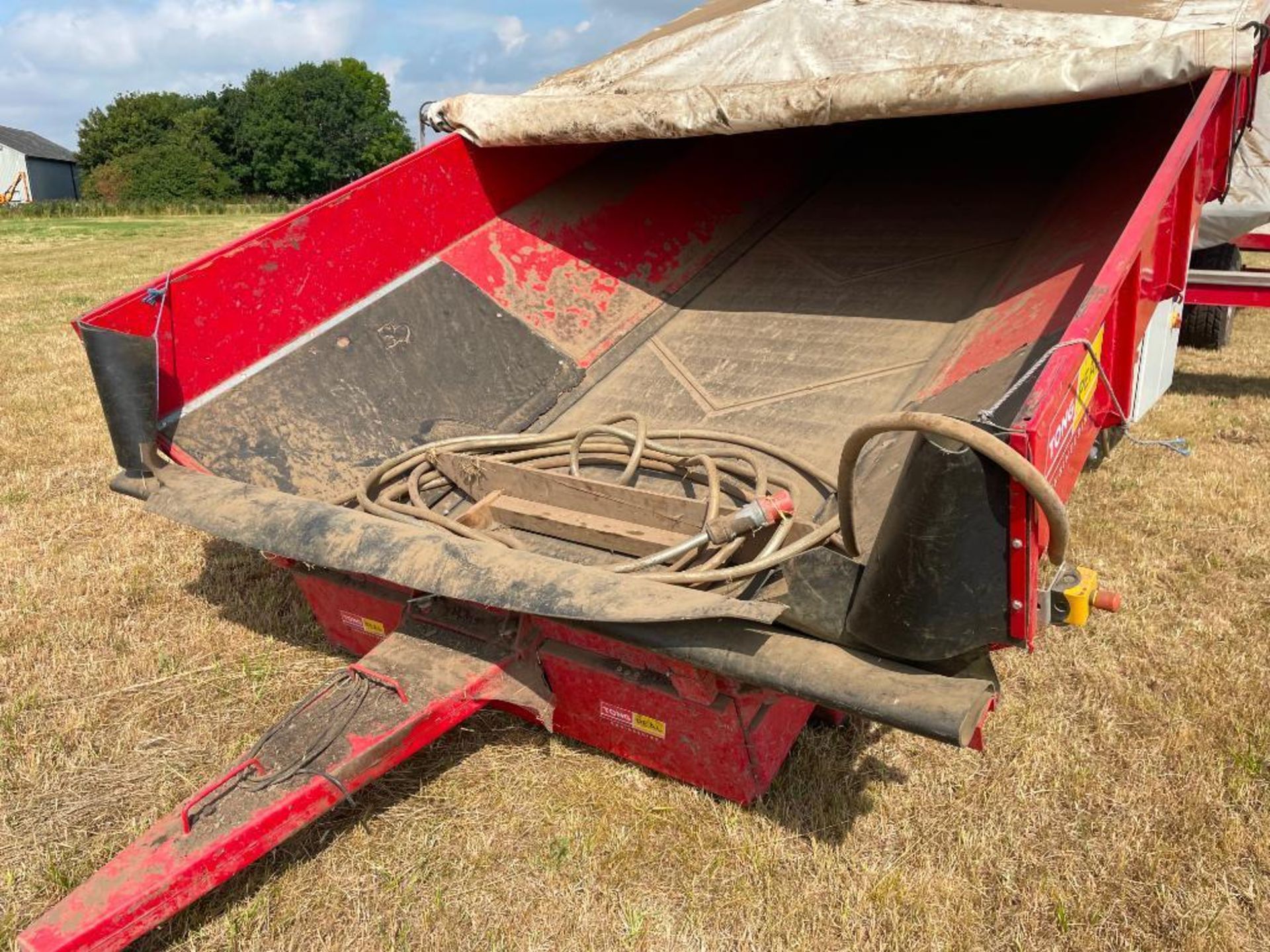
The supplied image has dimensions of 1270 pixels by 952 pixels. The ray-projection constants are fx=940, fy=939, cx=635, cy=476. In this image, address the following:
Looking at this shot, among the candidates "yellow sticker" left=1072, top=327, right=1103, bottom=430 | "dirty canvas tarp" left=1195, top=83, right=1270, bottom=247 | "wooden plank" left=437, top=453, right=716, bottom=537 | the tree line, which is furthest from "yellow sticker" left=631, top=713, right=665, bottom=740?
the tree line

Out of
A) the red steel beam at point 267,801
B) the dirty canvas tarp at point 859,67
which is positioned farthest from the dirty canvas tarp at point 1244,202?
the red steel beam at point 267,801

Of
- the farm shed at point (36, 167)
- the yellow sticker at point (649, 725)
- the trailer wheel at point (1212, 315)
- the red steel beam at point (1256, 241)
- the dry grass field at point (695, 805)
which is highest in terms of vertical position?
the farm shed at point (36, 167)

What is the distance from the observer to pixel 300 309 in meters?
2.98

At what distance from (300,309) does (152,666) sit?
116cm

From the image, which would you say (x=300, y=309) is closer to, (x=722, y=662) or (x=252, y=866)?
(x=252, y=866)

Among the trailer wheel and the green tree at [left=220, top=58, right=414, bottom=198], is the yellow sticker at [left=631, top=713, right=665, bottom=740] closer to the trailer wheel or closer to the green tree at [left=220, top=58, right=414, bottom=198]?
the trailer wheel

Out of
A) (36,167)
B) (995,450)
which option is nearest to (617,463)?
(995,450)

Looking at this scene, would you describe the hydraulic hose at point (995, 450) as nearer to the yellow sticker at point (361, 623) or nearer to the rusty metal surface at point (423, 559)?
the rusty metal surface at point (423, 559)

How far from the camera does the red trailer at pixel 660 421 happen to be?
161 centimetres

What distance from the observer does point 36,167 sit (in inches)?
2053

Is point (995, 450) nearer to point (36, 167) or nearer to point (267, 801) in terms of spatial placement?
point (267, 801)

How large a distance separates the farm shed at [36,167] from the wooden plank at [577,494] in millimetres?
56898

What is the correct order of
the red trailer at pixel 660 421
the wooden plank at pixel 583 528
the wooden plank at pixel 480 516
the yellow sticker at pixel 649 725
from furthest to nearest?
the wooden plank at pixel 480 516 < the wooden plank at pixel 583 528 < the yellow sticker at pixel 649 725 < the red trailer at pixel 660 421

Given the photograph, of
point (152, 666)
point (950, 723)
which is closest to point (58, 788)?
point (152, 666)
